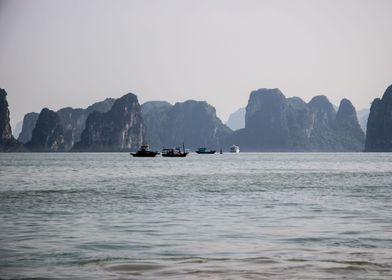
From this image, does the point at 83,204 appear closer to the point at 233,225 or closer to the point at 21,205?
the point at 21,205

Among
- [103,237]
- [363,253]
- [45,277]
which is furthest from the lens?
[103,237]

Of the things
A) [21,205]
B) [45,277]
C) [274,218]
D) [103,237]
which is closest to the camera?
[45,277]

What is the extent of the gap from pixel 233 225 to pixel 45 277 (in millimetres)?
12749

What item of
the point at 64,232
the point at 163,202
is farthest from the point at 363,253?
the point at 163,202

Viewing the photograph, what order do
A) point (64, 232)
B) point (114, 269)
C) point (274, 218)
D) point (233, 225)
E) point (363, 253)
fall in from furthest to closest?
point (274, 218) → point (233, 225) → point (64, 232) → point (363, 253) → point (114, 269)

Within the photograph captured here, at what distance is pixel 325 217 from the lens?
30.6m

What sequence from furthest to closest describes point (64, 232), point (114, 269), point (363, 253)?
1. point (64, 232)
2. point (363, 253)
3. point (114, 269)

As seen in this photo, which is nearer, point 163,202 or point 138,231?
point 138,231

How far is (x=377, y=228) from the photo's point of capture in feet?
84.9

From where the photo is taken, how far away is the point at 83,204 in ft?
127

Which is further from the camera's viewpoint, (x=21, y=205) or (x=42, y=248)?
(x=21, y=205)

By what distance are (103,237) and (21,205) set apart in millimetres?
16582

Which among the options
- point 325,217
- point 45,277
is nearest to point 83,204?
point 325,217

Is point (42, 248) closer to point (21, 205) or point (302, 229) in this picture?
point (302, 229)
